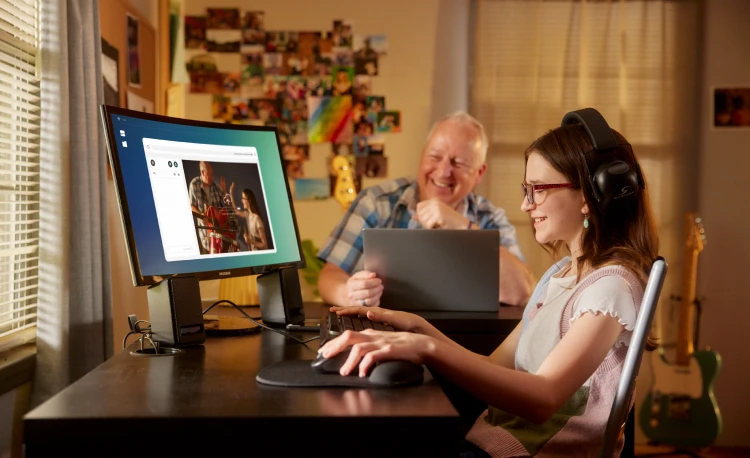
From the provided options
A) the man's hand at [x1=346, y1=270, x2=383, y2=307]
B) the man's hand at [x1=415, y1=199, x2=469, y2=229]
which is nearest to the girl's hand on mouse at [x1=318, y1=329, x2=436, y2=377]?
the man's hand at [x1=346, y1=270, x2=383, y2=307]

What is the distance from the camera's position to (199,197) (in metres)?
1.37

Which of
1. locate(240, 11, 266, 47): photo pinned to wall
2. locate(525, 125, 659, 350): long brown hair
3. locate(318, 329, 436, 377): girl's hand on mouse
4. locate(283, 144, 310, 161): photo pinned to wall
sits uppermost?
locate(240, 11, 266, 47): photo pinned to wall

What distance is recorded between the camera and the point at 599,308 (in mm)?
1141

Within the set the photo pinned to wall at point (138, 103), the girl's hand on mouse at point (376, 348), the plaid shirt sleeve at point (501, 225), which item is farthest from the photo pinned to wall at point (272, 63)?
the girl's hand on mouse at point (376, 348)

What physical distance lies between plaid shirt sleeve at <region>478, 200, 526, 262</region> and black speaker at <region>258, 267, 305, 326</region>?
103cm

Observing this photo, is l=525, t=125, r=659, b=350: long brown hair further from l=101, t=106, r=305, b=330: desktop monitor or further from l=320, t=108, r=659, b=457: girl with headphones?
l=101, t=106, r=305, b=330: desktop monitor

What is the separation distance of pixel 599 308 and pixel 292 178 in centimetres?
249

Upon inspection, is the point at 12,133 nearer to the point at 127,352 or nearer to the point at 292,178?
the point at 127,352

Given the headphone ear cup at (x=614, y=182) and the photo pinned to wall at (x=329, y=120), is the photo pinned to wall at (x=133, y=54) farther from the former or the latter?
the headphone ear cup at (x=614, y=182)

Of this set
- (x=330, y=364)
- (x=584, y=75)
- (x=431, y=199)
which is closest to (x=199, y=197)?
(x=330, y=364)

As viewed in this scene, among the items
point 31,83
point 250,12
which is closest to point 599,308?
point 31,83

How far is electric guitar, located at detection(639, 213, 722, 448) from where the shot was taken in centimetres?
324

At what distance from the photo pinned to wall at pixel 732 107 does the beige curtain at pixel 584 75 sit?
100mm

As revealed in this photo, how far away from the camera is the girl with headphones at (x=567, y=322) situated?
1068 millimetres
